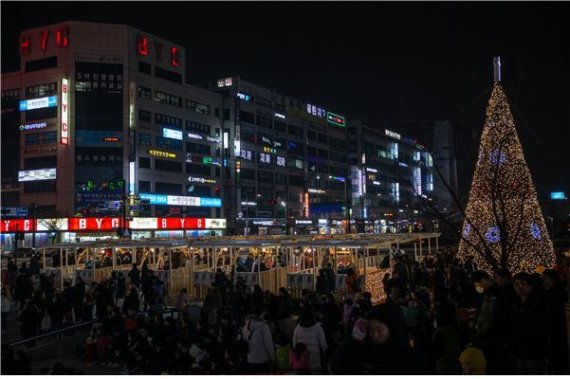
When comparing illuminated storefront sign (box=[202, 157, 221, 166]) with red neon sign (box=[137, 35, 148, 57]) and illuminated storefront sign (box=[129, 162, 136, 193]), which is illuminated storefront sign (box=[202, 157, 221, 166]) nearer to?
illuminated storefront sign (box=[129, 162, 136, 193])

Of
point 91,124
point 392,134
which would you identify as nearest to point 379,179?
point 392,134

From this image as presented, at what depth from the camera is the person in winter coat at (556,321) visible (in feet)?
22.8

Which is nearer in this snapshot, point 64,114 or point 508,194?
point 508,194

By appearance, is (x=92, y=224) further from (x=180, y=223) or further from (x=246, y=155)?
(x=246, y=155)

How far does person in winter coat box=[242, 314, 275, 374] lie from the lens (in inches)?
312

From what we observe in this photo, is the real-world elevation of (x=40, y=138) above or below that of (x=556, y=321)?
above

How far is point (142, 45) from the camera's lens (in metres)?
64.0

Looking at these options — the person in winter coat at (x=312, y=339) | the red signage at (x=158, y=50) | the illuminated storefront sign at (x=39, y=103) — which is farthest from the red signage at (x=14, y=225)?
the person in winter coat at (x=312, y=339)

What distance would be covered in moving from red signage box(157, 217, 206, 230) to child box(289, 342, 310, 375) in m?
54.4

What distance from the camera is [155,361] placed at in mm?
10383

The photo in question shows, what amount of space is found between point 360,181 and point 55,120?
5989cm

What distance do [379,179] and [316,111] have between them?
24.8 metres

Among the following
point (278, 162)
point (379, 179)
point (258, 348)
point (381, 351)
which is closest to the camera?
point (381, 351)

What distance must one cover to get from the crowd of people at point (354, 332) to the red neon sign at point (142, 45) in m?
52.7
